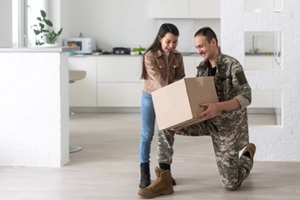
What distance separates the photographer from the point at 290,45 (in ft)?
14.8

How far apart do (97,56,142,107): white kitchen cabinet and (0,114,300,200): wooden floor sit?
2331 millimetres

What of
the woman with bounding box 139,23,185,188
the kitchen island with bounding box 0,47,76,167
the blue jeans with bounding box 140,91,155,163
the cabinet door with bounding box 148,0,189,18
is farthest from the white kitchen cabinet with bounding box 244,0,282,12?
the blue jeans with bounding box 140,91,155,163

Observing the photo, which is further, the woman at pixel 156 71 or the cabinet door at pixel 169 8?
the cabinet door at pixel 169 8

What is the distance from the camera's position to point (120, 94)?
785 cm

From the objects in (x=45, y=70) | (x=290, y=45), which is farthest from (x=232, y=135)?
(x=45, y=70)

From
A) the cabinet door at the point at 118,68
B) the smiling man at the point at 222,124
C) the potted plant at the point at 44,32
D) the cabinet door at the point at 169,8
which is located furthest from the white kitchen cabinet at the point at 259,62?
the smiling man at the point at 222,124

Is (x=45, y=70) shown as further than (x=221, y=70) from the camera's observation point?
Yes

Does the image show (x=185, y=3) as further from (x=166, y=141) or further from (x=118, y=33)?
(x=166, y=141)

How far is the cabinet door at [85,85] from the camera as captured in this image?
7781 millimetres

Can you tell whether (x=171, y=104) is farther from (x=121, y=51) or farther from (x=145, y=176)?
(x=121, y=51)

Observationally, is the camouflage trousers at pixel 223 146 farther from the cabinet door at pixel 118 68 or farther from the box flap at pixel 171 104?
the cabinet door at pixel 118 68

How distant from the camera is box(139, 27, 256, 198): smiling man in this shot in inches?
138

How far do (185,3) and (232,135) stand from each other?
14.8 feet

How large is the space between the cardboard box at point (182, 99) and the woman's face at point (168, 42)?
335 mm
